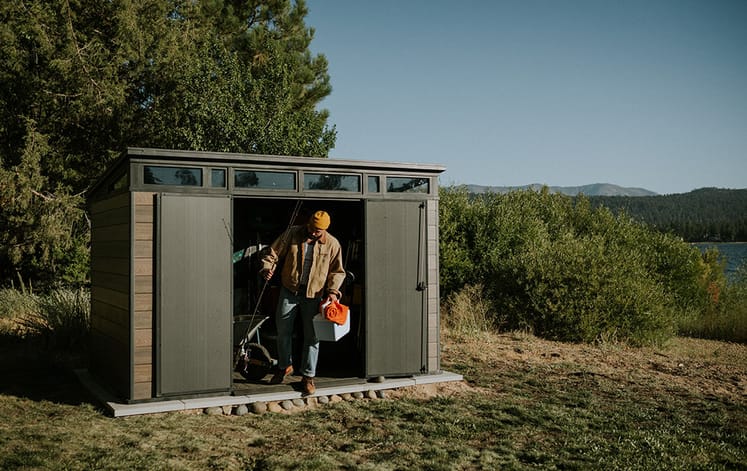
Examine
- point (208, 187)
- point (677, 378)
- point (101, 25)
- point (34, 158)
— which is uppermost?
point (101, 25)

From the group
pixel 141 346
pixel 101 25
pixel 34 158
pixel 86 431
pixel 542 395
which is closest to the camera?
pixel 86 431

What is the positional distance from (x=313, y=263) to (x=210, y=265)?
39.6 inches

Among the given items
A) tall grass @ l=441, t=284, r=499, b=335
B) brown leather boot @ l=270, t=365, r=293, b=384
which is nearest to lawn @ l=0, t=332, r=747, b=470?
brown leather boot @ l=270, t=365, r=293, b=384

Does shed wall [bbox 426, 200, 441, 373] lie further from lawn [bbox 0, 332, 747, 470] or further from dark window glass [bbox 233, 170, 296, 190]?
dark window glass [bbox 233, 170, 296, 190]

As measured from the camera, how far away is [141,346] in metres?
6.34

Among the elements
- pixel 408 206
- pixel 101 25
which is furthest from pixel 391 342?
pixel 101 25

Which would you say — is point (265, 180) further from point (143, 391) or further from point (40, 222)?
point (40, 222)

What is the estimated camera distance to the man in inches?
271

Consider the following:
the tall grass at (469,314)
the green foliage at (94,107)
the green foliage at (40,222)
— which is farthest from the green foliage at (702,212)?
the green foliage at (40,222)

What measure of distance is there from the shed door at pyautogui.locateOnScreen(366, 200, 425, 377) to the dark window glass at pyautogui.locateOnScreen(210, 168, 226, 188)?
158cm

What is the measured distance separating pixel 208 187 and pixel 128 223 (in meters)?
0.80

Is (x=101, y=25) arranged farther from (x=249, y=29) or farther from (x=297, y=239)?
(x=297, y=239)

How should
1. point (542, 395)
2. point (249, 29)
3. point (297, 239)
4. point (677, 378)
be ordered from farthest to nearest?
point (249, 29) → point (677, 378) → point (542, 395) → point (297, 239)

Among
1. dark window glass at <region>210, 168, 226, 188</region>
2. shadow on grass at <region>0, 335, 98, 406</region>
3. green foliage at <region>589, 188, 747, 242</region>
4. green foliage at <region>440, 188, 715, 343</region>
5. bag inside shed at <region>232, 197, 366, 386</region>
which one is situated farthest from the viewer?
green foliage at <region>589, 188, 747, 242</region>
